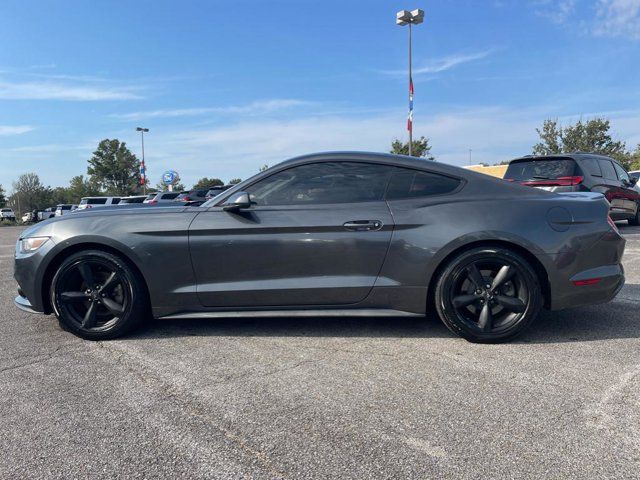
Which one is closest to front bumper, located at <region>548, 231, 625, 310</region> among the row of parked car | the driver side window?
the driver side window

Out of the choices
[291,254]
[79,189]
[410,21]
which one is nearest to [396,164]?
[291,254]

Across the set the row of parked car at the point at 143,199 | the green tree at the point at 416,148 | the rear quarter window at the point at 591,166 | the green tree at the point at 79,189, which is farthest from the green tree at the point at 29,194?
the rear quarter window at the point at 591,166

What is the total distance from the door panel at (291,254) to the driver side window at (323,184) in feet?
0.26

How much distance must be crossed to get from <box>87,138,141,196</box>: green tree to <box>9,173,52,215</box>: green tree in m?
14.4

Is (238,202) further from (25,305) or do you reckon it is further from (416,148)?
(416,148)

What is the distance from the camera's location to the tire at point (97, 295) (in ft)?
11.7

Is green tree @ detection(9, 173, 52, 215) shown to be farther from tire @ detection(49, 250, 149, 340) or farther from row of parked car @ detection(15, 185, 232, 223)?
tire @ detection(49, 250, 149, 340)

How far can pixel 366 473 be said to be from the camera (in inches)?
73.3

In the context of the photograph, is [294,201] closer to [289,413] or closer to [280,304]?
[280,304]

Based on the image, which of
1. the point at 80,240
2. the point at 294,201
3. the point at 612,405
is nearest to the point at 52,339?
the point at 80,240

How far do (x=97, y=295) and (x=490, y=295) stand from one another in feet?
9.74

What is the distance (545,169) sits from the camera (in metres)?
8.56

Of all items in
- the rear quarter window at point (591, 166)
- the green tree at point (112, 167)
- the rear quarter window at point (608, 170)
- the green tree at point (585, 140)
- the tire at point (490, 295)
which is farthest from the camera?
the green tree at point (112, 167)

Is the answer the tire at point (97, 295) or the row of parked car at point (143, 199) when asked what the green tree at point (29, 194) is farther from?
the tire at point (97, 295)
